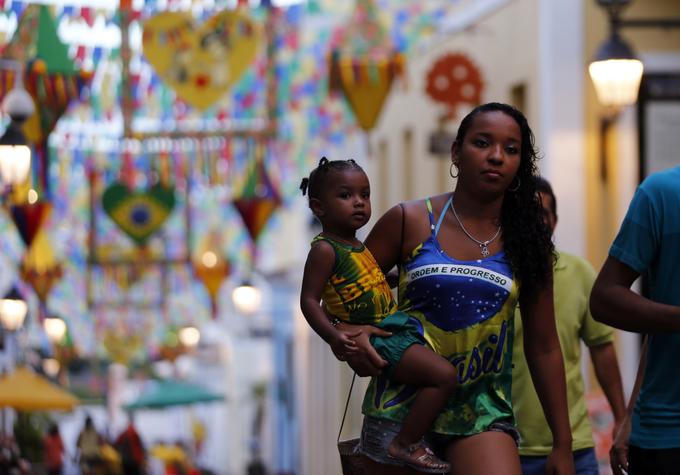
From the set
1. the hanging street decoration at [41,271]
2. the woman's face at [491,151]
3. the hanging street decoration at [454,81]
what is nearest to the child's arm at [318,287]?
the woman's face at [491,151]

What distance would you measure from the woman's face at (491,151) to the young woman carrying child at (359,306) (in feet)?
1.15

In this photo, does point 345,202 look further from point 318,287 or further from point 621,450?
point 621,450

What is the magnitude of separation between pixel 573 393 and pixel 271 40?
42.8ft

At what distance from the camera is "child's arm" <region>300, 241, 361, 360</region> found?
5547 mm

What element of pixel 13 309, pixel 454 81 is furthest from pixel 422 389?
pixel 13 309

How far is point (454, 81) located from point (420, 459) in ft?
47.0

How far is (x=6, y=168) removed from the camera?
55.1ft

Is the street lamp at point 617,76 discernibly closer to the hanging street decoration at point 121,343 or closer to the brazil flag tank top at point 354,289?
the brazil flag tank top at point 354,289

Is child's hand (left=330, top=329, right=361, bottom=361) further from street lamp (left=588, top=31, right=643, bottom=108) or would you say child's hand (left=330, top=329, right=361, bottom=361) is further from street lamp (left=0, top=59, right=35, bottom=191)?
street lamp (left=0, top=59, right=35, bottom=191)

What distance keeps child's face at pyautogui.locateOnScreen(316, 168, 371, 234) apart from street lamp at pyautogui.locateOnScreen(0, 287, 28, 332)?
20.9m

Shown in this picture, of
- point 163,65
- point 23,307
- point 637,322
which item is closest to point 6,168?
point 163,65

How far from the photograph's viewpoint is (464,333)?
565 centimetres

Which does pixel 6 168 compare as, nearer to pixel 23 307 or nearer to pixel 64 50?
pixel 64 50

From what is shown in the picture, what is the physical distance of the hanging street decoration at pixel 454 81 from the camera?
19.5 metres
